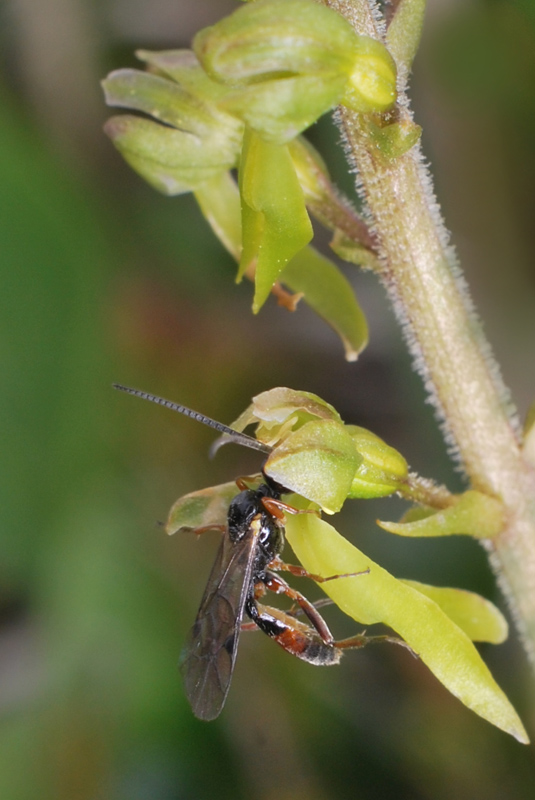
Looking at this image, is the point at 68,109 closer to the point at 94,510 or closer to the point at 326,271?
the point at 94,510

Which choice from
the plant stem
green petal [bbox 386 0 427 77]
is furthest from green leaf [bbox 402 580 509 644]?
green petal [bbox 386 0 427 77]

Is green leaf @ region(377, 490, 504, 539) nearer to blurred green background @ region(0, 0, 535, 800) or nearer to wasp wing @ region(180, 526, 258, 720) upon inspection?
wasp wing @ region(180, 526, 258, 720)

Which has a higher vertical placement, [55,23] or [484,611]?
[55,23]

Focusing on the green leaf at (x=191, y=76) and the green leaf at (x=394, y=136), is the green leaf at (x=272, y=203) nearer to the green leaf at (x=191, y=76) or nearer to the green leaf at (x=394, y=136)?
the green leaf at (x=394, y=136)

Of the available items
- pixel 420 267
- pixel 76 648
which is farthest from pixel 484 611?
pixel 76 648

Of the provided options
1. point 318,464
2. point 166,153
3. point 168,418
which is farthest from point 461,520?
point 168,418

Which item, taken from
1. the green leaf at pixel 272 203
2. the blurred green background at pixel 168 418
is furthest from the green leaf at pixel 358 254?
the blurred green background at pixel 168 418
